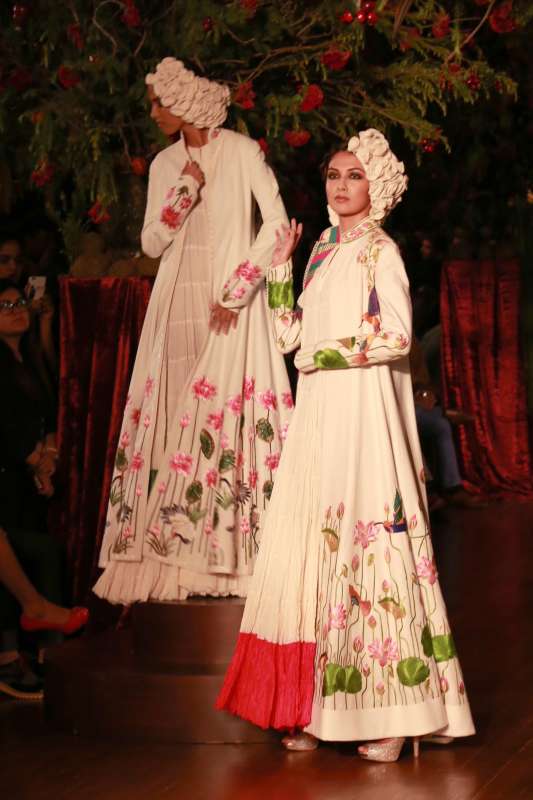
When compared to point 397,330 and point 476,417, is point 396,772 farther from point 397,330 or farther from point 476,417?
point 476,417

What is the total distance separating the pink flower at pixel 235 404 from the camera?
411 cm

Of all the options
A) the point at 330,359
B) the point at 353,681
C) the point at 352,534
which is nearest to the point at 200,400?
the point at 330,359

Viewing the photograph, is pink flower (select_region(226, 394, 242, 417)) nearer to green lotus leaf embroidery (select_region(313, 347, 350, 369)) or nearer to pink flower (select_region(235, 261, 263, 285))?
pink flower (select_region(235, 261, 263, 285))

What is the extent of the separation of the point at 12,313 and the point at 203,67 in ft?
3.34

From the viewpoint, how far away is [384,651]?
11.6 ft

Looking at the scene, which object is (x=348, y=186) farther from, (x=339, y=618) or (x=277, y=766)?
(x=277, y=766)

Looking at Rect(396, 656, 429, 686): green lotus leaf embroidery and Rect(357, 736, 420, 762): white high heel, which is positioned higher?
Rect(396, 656, 429, 686): green lotus leaf embroidery

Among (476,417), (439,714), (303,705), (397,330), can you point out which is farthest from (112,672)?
(476,417)

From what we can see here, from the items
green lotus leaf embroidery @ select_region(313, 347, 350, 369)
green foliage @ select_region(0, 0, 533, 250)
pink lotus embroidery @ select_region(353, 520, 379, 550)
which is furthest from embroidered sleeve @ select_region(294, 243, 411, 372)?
green foliage @ select_region(0, 0, 533, 250)

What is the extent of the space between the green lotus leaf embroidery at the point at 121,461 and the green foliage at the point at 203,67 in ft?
3.79

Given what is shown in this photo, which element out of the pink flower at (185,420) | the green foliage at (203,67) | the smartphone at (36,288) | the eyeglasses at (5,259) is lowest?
the pink flower at (185,420)

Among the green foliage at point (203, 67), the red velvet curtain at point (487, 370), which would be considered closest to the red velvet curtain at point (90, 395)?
the green foliage at point (203, 67)

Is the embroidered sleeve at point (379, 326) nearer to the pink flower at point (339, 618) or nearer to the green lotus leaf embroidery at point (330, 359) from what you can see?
the green lotus leaf embroidery at point (330, 359)

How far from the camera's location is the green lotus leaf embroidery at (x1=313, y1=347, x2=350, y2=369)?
3582 mm
